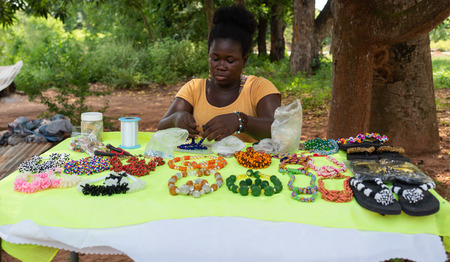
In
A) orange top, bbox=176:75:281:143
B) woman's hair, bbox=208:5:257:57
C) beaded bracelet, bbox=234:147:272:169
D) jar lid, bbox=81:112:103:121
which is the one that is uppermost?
woman's hair, bbox=208:5:257:57

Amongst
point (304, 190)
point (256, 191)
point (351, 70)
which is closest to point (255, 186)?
point (256, 191)

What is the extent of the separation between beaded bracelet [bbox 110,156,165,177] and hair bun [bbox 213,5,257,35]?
1.19 m

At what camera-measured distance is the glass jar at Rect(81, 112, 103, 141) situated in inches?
94.4

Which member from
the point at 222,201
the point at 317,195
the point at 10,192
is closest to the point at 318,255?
the point at 317,195

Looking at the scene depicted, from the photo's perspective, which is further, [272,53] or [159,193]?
[272,53]

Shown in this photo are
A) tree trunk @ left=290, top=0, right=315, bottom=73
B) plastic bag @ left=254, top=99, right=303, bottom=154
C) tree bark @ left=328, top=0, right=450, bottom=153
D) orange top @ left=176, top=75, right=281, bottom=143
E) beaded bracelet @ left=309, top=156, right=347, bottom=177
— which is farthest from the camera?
tree trunk @ left=290, top=0, right=315, bottom=73

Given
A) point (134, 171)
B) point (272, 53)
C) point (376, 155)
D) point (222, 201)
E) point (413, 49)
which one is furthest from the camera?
point (272, 53)

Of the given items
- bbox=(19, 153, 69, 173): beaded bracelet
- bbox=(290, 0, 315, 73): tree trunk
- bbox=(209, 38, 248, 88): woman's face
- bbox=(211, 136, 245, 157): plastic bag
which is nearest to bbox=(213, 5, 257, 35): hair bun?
bbox=(209, 38, 248, 88): woman's face

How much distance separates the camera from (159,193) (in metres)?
1.70

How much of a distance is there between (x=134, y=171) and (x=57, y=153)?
24.4 inches

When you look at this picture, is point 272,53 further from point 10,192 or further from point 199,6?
point 10,192

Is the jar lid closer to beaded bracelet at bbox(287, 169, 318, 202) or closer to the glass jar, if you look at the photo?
→ the glass jar

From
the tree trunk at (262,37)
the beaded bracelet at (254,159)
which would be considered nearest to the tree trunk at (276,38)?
the tree trunk at (262,37)

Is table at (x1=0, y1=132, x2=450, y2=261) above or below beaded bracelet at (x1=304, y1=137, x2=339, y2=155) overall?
below
